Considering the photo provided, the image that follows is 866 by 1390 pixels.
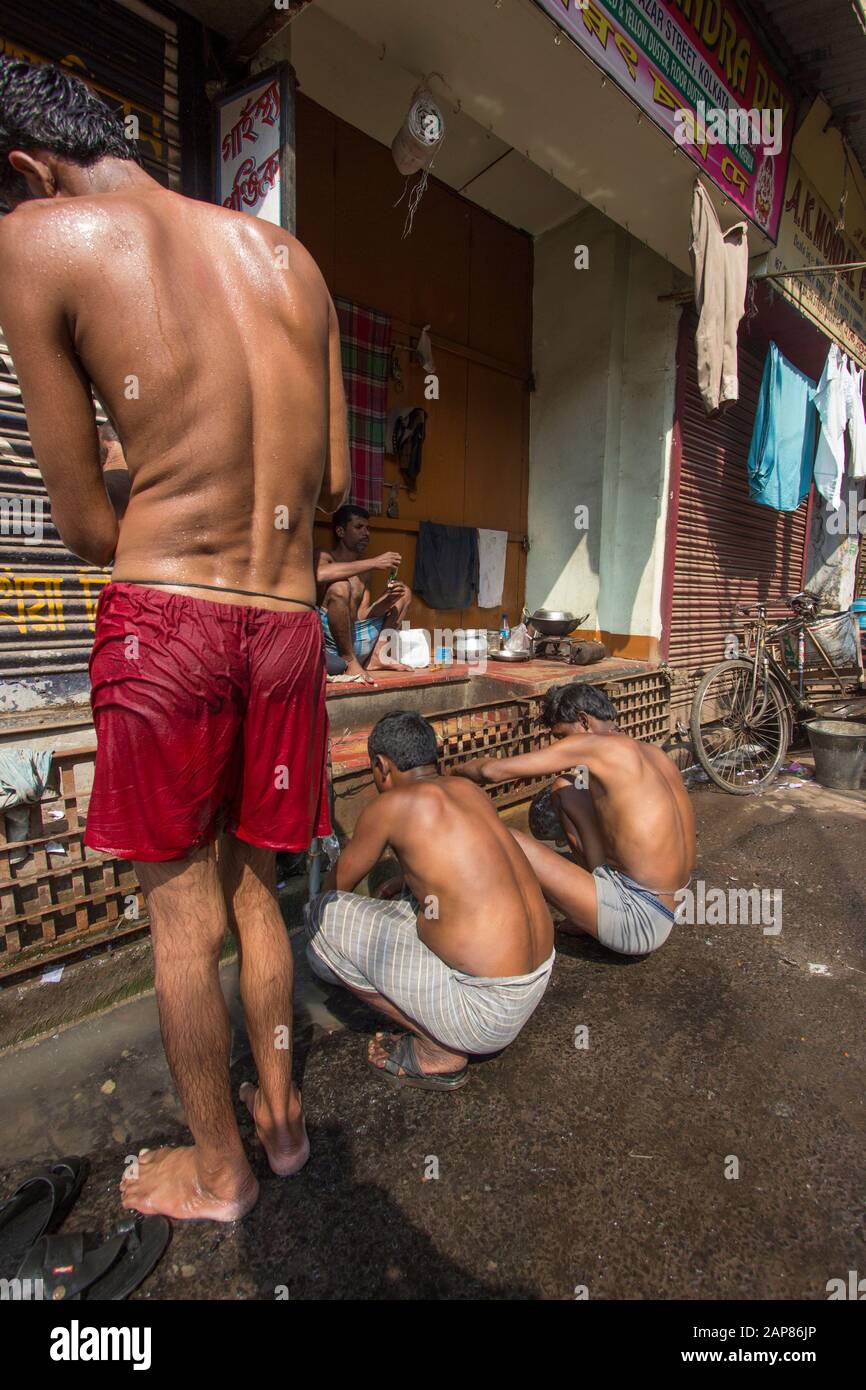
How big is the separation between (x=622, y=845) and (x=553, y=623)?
362 centimetres

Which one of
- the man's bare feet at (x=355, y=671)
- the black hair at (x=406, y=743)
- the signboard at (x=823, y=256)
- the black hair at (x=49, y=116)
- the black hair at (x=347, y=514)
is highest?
the signboard at (x=823, y=256)

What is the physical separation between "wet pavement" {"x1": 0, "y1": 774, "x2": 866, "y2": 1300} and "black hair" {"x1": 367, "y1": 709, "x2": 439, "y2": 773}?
40.2 inches

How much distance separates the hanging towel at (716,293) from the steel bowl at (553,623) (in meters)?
2.05

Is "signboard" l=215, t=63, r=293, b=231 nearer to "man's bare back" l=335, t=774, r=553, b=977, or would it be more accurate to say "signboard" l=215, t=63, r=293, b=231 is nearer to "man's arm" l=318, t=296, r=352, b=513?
"man's arm" l=318, t=296, r=352, b=513

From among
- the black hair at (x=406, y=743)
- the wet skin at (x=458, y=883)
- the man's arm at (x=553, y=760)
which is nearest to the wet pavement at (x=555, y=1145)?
the wet skin at (x=458, y=883)

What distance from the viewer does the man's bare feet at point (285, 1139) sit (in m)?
1.80

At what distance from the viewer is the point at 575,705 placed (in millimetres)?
3211

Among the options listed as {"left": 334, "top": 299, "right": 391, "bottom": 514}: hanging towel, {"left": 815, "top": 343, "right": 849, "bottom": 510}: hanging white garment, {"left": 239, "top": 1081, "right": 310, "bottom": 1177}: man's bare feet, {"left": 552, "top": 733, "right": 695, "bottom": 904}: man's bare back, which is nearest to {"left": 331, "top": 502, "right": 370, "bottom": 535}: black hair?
{"left": 334, "top": 299, "right": 391, "bottom": 514}: hanging towel

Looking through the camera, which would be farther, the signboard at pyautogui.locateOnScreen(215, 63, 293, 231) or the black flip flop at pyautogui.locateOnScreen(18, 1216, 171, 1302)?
→ the signboard at pyautogui.locateOnScreen(215, 63, 293, 231)

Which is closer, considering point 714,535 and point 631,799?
point 631,799

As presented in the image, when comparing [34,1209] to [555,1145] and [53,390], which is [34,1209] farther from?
[53,390]

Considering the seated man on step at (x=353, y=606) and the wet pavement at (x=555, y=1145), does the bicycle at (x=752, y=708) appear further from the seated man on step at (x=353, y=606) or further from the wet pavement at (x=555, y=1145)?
the wet pavement at (x=555, y=1145)

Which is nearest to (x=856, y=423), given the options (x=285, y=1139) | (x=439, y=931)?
(x=439, y=931)

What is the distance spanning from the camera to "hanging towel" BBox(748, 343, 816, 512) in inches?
267
